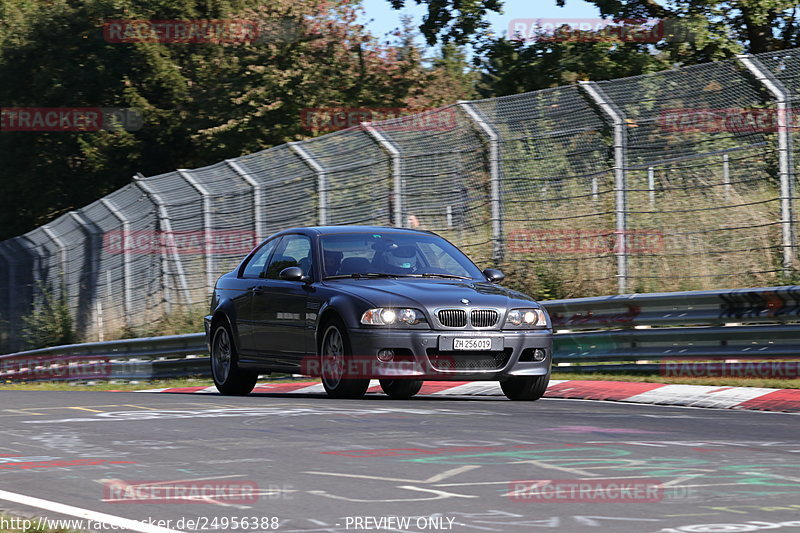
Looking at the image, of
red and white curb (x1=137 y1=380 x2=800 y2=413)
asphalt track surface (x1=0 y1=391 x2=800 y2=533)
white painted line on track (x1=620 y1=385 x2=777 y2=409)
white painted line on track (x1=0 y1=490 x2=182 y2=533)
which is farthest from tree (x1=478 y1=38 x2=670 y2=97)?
white painted line on track (x1=0 y1=490 x2=182 y2=533)

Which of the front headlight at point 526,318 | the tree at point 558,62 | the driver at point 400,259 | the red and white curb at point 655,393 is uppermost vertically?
the tree at point 558,62

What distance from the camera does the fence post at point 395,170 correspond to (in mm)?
17984

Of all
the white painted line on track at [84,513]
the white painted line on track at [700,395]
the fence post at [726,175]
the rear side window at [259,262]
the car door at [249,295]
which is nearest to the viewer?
the white painted line on track at [84,513]

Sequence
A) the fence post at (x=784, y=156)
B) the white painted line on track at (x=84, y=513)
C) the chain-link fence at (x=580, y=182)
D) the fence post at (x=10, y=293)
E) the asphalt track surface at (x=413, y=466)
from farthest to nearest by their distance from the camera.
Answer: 1. the fence post at (x=10, y=293)
2. the chain-link fence at (x=580, y=182)
3. the fence post at (x=784, y=156)
4. the asphalt track surface at (x=413, y=466)
5. the white painted line on track at (x=84, y=513)

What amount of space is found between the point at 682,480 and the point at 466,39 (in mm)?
22852

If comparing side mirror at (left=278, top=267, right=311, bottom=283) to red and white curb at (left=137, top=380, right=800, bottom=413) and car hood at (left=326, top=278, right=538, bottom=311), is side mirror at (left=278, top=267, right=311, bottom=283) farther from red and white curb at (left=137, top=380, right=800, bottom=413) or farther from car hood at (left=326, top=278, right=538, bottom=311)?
red and white curb at (left=137, top=380, right=800, bottom=413)

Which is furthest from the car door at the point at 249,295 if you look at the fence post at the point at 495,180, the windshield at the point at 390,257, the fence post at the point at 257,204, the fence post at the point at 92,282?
the fence post at the point at 92,282

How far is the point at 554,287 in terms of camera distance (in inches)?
651

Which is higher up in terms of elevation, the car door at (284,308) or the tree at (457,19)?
the tree at (457,19)

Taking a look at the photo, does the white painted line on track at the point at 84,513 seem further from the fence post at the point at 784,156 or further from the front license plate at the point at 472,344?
A: the fence post at the point at 784,156

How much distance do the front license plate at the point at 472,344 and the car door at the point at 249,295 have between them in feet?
8.48

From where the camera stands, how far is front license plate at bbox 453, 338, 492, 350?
11.1 metres

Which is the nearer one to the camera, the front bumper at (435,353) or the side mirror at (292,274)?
the front bumper at (435,353)

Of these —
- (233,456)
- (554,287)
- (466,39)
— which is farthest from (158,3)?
(233,456)
